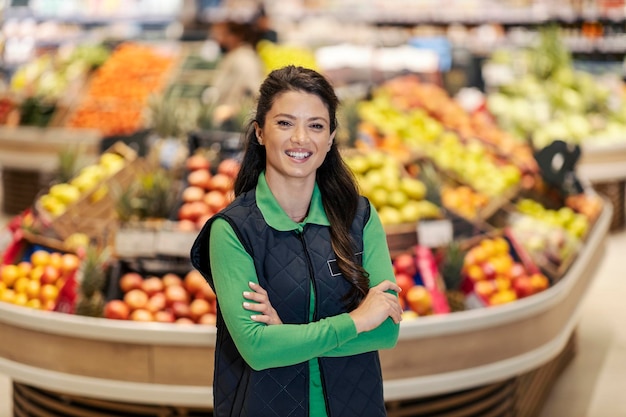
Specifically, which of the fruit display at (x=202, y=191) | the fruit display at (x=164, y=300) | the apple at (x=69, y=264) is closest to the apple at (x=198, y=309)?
the fruit display at (x=164, y=300)

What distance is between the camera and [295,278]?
2055 millimetres

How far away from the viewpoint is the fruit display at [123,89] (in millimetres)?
8328

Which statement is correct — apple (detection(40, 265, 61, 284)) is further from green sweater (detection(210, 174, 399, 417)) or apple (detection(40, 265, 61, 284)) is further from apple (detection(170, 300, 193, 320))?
green sweater (detection(210, 174, 399, 417))

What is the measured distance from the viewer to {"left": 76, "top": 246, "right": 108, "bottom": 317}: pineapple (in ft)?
11.9

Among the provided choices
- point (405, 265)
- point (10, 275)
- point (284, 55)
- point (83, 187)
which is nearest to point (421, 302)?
point (405, 265)

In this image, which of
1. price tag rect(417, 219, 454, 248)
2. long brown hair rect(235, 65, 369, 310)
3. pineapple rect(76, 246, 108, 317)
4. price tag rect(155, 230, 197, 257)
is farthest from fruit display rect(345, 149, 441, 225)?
long brown hair rect(235, 65, 369, 310)

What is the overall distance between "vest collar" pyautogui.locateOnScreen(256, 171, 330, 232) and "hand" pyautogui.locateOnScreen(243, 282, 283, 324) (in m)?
0.15

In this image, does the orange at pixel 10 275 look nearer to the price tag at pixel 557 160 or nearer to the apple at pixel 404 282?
the apple at pixel 404 282

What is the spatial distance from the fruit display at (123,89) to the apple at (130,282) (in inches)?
165

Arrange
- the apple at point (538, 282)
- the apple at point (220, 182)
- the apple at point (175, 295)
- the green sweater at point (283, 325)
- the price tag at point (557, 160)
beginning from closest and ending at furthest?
the green sweater at point (283, 325) → the apple at point (175, 295) → the apple at point (538, 282) → the apple at point (220, 182) → the price tag at point (557, 160)

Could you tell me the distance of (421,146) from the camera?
6.26 metres

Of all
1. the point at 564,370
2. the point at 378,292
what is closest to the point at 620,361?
the point at 564,370

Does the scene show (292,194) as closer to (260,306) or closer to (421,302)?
(260,306)

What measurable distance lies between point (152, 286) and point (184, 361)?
41 centimetres
